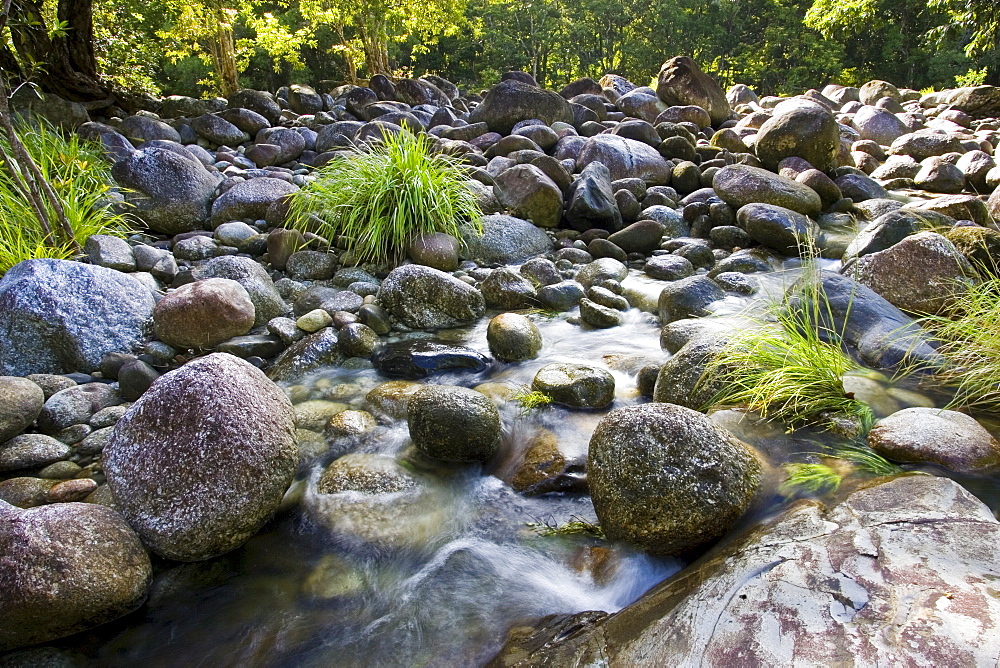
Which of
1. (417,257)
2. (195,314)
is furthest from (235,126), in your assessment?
(195,314)

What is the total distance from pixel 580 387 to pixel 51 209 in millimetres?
4983

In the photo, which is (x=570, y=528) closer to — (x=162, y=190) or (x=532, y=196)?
(x=532, y=196)

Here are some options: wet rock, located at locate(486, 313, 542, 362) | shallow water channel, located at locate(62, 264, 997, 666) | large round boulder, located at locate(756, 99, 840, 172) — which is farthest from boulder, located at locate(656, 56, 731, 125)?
shallow water channel, located at locate(62, 264, 997, 666)

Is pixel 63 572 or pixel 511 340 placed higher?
pixel 63 572

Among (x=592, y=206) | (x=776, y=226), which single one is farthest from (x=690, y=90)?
(x=776, y=226)

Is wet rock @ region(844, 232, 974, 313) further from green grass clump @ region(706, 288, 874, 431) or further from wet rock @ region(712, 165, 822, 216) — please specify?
wet rock @ region(712, 165, 822, 216)

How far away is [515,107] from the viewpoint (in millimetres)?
11180

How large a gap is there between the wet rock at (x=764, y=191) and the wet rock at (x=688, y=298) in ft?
9.82

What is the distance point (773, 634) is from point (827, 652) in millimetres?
150

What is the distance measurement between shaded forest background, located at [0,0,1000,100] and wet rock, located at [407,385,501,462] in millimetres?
12736

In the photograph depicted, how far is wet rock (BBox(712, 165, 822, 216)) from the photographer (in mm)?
7629

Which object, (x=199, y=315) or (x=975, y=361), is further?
(x=199, y=315)

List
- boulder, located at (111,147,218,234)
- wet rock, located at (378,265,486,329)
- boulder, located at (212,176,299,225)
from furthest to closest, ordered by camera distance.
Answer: boulder, located at (212,176,299,225), boulder, located at (111,147,218,234), wet rock, located at (378,265,486,329)

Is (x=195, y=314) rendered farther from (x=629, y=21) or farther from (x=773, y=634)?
(x=629, y=21)
